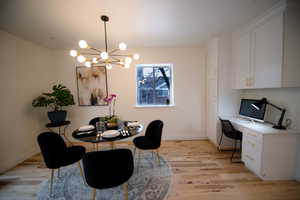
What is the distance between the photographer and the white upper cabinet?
176 cm

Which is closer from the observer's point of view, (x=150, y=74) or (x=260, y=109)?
(x=260, y=109)

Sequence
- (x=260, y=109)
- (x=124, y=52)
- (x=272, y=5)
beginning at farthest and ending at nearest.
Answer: (x=124, y=52)
(x=260, y=109)
(x=272, y=5)

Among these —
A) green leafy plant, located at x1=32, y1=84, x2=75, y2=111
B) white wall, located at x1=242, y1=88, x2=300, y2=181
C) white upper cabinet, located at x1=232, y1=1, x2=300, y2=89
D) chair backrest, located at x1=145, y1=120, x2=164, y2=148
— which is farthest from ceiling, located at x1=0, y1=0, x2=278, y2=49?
chair backrest, located at x1=145, y1=120, x2=164, y2=148

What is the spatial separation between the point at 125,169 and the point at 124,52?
9.65 ft

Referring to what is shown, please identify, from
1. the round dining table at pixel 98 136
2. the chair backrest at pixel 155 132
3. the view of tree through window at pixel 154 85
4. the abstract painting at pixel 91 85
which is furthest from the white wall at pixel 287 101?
the abstract painting at pixel 91 85

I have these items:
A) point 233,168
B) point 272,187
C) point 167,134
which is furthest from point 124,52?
point 272,187

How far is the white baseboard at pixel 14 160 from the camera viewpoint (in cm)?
226

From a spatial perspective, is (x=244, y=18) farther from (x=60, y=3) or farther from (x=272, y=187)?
(x=60, y=3)

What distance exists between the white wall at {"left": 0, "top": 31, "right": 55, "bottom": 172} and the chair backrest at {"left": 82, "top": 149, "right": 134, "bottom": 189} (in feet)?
7.49

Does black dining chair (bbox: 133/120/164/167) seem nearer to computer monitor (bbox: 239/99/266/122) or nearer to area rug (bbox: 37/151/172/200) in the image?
area rug (bbox: 37/151/172/200)

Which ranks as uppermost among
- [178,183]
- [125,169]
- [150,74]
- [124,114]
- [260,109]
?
[150,74]

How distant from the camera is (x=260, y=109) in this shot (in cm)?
231

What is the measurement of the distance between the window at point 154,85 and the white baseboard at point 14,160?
269 centimetres

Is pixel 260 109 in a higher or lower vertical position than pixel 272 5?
lower
